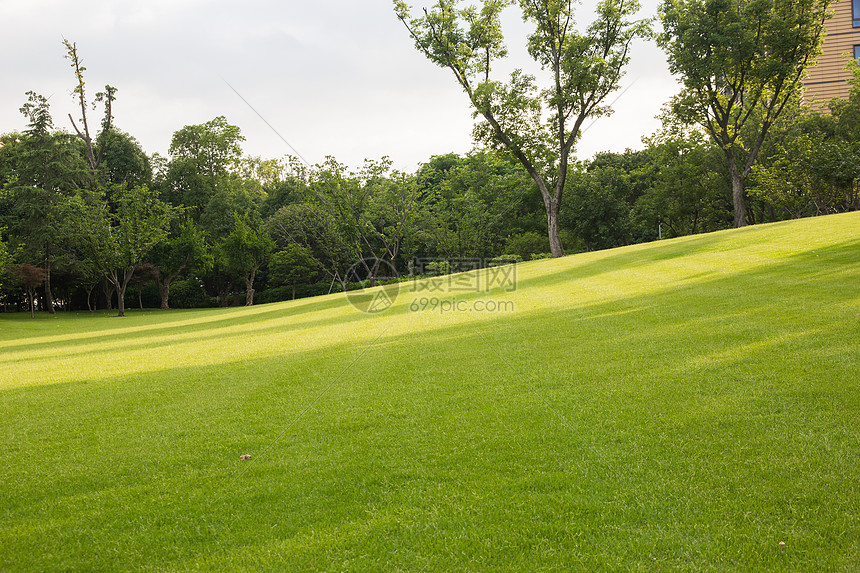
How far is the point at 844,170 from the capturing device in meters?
27.4

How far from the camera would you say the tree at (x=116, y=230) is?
38406 mm

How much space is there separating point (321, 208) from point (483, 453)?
43446 mm

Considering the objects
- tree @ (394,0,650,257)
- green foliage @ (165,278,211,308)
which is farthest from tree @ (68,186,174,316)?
tree @ (394,0,650,257)

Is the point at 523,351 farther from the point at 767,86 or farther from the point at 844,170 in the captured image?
the point at 767,86

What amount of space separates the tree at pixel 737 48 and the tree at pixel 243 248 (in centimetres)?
3850

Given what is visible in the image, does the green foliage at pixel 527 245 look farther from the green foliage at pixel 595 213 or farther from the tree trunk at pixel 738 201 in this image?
the tree trunk at pixel 738 201

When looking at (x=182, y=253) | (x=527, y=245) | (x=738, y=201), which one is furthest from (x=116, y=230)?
(x=738, y=201)

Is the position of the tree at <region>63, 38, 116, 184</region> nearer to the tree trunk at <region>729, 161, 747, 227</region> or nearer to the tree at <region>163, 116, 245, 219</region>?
the tree at <region>163, 116, 245, 219</region>

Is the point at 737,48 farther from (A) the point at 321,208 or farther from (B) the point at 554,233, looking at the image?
(A) the point at 321,208

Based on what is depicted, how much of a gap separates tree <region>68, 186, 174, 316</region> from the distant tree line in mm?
120

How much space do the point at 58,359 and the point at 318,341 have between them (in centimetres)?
796

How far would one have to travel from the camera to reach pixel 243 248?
48250 mm

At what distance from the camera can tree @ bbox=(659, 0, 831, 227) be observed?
93.5 feet

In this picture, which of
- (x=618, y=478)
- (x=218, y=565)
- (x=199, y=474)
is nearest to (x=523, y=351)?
(x=618, y=478)
